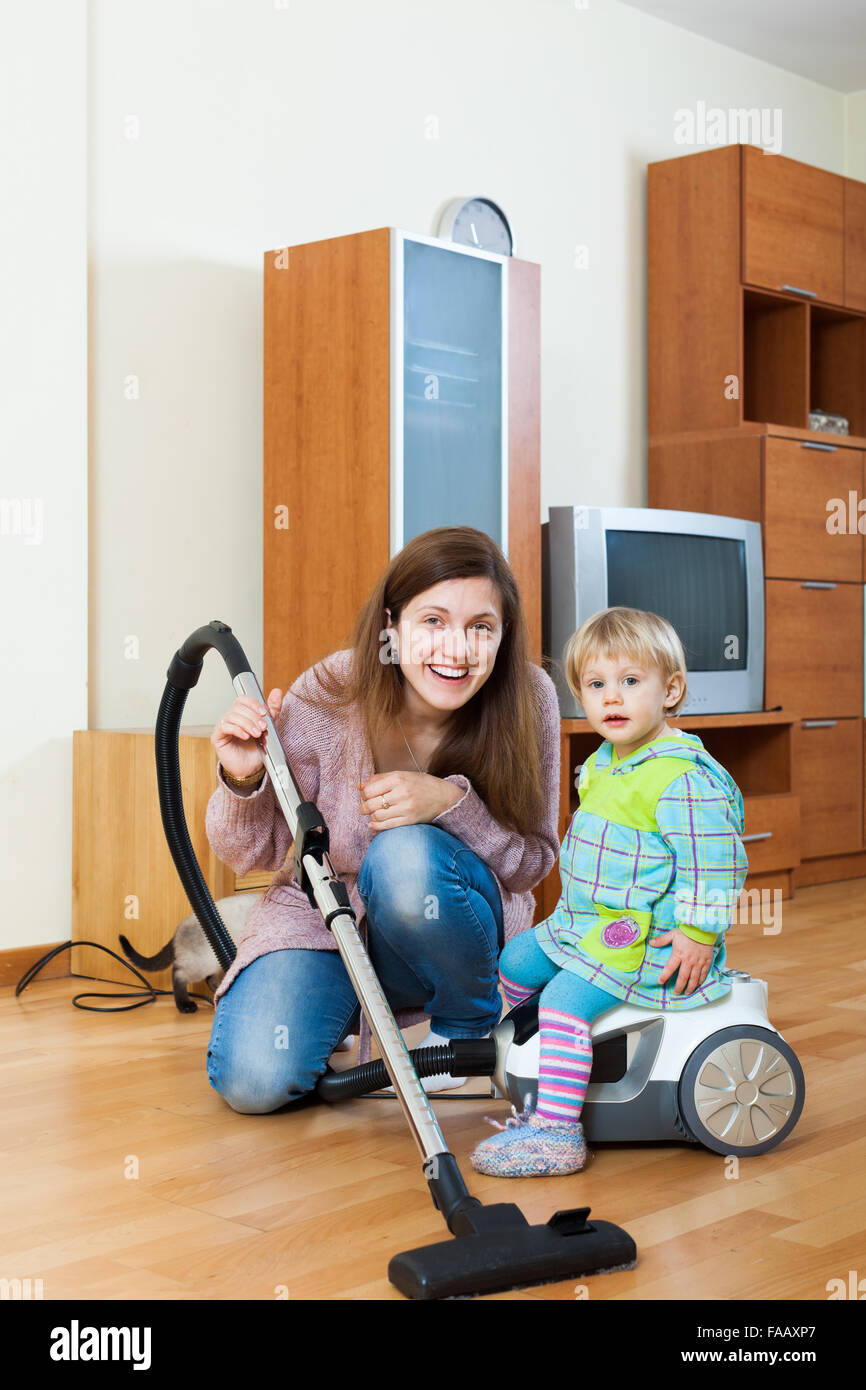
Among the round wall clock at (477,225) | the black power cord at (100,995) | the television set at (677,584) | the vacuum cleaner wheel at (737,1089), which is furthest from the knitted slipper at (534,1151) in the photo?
the round wall clock at (477,225)

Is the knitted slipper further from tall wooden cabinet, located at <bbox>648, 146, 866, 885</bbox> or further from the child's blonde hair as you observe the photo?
tall wooden cabinet, located at <bbox>648, 146, 866, 885</bbox>

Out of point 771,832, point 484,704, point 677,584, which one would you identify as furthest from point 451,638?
point 771,832

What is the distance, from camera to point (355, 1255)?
1.38 meters

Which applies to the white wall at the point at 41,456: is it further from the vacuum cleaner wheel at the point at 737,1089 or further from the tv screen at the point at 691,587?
the vacuum cleaner wheel at the point at 737,1089

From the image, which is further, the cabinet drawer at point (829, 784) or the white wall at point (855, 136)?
the white wall at point (855, 136)

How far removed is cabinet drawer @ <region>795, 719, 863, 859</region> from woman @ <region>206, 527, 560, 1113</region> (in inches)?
89.4

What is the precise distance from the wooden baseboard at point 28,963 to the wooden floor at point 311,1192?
0.54 metres

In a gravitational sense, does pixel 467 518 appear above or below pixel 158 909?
above

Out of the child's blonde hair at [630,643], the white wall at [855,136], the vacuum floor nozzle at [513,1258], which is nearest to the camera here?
the vacuum floor nozzle at [513,1258]

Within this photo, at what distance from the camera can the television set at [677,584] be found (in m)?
3.51

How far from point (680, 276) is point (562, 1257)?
347 centimetres

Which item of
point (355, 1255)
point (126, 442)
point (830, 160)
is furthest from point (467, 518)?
point (830, 160)

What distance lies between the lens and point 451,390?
313cm
